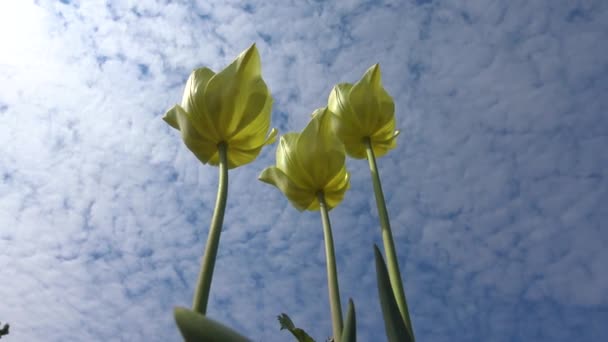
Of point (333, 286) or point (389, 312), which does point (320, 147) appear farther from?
point (389, 312)

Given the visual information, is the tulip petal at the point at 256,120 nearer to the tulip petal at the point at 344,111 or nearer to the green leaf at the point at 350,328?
the tulip petal at the point at 344,111

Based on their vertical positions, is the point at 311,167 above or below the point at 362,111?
below

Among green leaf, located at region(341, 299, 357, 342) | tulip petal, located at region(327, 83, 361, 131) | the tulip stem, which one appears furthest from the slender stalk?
tulip petal, located at region(327, 83, 361, 131)

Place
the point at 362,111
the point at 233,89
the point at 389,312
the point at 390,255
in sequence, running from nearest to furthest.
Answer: the point at 389,312 < the point at 390,255 < the point at 233,89 < the point at 362,111

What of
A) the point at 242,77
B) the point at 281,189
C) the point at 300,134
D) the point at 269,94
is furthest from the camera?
the point at 281,189

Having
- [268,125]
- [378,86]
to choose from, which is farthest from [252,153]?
[378,86]

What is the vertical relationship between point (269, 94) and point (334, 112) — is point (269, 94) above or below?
below

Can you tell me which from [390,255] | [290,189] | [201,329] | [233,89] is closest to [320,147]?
[290,189]

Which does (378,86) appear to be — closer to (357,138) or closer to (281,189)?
(357,138)
